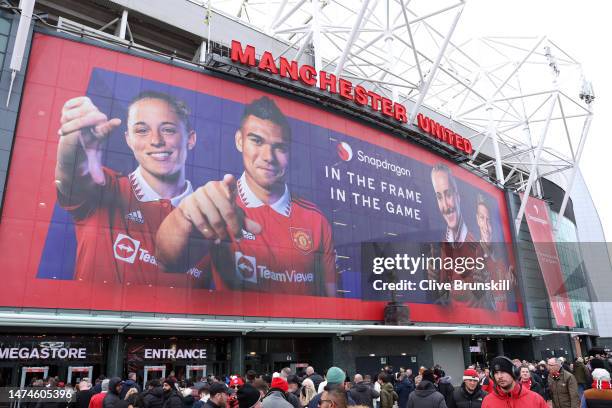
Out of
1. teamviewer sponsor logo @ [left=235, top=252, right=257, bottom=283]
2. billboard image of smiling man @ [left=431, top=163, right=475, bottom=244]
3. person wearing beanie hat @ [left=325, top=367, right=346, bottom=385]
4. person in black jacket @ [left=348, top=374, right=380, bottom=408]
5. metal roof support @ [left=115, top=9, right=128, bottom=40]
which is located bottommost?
person in black jacket @ [left=348, top=374, right=380, bottom=408]

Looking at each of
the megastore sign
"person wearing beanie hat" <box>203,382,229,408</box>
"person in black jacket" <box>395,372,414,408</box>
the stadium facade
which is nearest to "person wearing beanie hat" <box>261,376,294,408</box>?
A: "person wearing beanie hat" <box>203,382,229,408</box>

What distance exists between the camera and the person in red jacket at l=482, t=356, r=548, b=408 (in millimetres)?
5145

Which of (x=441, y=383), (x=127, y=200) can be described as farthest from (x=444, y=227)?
(x=441, y=383)

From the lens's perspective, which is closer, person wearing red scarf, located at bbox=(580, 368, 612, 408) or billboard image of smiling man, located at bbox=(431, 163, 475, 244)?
person wearing red scarf, located at bbox=(580, 368, 612, 408)

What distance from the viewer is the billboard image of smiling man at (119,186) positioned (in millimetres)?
19047

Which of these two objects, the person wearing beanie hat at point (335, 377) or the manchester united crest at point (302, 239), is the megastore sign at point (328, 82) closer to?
the manchester united crest at point (302, 239)

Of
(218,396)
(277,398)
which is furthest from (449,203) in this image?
(218,396)

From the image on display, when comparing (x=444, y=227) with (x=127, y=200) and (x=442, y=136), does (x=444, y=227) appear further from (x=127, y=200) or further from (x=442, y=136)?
(x=127, y=200)

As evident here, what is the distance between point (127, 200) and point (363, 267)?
43.7 ft

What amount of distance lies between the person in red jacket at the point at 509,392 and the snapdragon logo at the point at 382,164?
2448cm

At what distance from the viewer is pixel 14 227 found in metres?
17.8

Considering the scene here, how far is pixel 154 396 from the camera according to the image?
388 inches

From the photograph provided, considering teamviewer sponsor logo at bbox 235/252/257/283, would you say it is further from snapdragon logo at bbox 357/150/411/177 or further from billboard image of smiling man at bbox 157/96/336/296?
snapdragon logo at bbox 357/150/411/177

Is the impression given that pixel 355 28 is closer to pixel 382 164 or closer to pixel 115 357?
pixel 382 164
